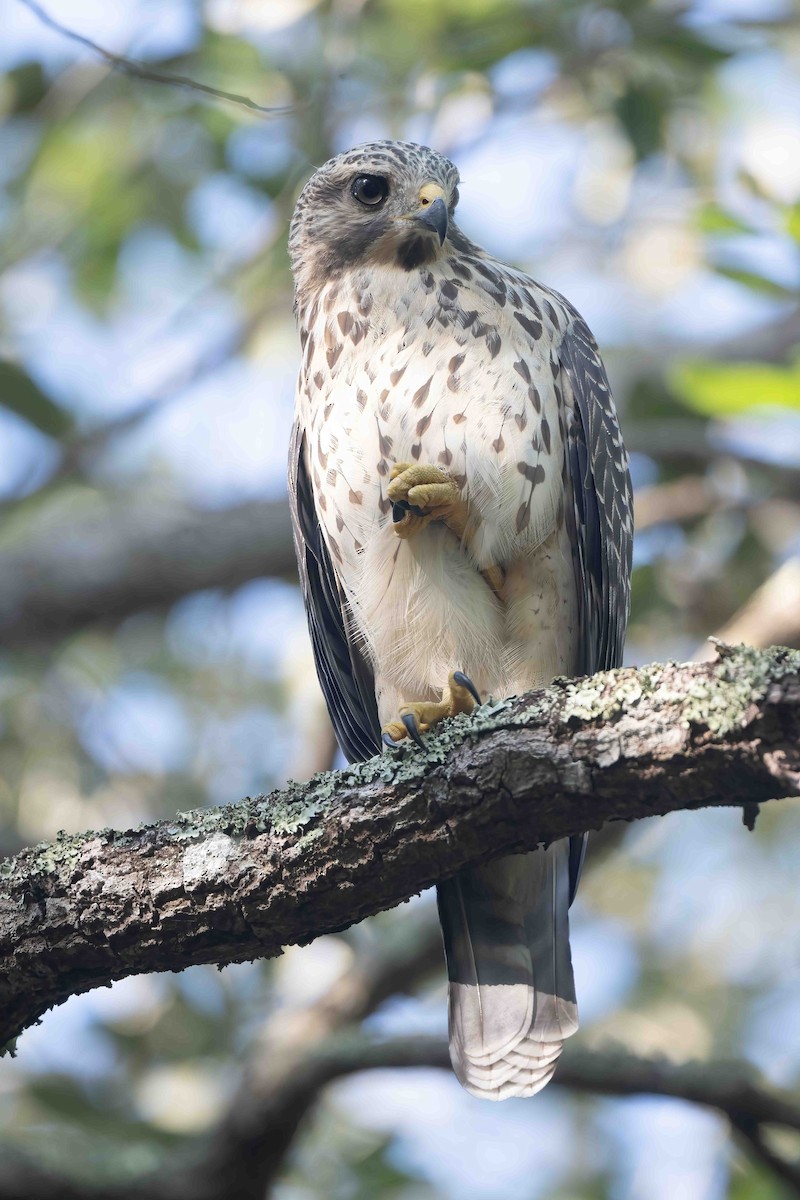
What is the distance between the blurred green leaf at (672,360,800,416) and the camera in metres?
4.87

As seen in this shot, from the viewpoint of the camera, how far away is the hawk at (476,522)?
4.19 m

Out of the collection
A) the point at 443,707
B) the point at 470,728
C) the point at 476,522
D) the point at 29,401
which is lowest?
the point at 470,728

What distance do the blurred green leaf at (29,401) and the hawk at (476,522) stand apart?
258cm

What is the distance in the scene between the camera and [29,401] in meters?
6.97

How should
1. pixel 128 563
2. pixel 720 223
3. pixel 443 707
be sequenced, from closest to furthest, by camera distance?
pixel 443 707
pixel 720 223
pixel 128 563

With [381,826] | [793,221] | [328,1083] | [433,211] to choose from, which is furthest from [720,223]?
[328,1083]

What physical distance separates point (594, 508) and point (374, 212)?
4.67 ft

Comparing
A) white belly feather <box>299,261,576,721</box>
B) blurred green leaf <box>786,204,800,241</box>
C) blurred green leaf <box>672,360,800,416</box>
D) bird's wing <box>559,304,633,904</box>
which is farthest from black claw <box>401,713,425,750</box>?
blurred green leaf <box>786,204,800,241</box>

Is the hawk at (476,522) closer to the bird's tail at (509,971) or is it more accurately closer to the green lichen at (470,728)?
the bird's tail at (509,971)

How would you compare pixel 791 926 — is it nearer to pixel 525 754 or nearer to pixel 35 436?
pixel 35 436

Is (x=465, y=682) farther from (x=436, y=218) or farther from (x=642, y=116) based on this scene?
(x=642, y=116)

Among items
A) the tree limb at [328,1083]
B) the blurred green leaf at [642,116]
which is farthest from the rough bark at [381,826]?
the blurred green leaf at [642,116]

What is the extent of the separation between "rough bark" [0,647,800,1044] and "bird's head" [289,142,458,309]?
2225mm

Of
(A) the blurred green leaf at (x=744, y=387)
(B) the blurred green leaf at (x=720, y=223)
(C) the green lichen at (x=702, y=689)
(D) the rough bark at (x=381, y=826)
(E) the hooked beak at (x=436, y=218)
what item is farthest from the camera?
(B) the blurred green leaf at (x=720, y=223)
